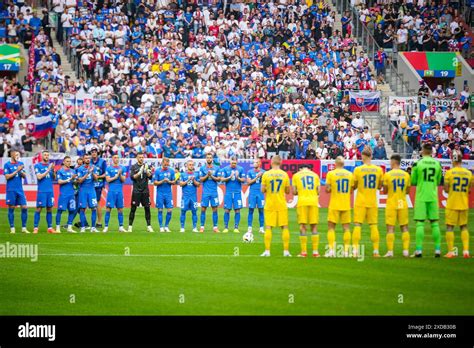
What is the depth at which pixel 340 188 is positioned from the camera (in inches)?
811

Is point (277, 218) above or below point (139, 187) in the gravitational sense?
below

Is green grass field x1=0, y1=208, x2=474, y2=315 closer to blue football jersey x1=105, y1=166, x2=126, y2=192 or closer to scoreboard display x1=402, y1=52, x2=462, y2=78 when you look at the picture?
blue football jersey x1=105, y1=166, x2=126, y2=192

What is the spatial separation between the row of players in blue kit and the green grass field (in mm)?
3810

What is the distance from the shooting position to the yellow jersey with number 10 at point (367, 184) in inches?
810

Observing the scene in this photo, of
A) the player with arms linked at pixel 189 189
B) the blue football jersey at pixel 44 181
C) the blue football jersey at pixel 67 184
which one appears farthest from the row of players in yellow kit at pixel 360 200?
the blue football jersey at pixel 44 181

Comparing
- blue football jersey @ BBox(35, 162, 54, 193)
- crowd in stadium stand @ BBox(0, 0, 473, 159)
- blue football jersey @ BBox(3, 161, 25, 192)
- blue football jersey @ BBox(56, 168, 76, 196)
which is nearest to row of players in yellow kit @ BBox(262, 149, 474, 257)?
blue football jersey @ BBox(56, 168, 76, 196)

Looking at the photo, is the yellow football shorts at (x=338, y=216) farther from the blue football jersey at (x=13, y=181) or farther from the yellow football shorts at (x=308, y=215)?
the blue football jersey at (x=13, y=181)

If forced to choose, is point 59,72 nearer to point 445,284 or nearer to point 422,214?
point 422,214

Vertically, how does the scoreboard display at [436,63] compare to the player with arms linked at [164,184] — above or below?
above

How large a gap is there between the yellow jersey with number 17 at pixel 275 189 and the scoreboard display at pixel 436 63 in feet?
90.7

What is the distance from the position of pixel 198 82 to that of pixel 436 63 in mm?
13080

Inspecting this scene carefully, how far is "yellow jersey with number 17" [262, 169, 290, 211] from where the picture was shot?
2056 cm

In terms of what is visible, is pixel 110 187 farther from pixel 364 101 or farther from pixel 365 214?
pixel 364 101

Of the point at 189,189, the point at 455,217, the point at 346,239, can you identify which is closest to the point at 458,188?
the point at 455,217
